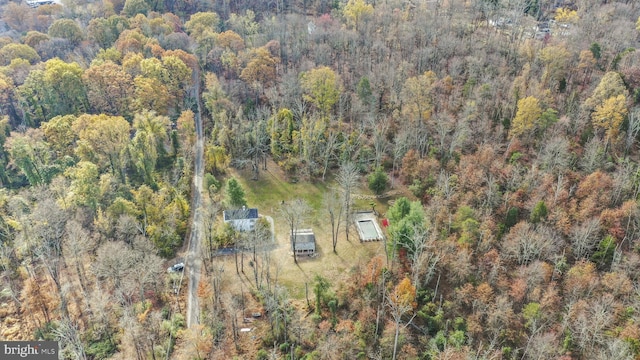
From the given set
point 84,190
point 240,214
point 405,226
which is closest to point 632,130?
point 405,226

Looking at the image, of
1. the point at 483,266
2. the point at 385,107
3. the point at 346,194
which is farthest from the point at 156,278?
the point at 385,107

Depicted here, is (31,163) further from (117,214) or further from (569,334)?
(569,334)

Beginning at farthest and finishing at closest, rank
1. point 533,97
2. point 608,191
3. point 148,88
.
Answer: point 148,88 < point 533,97 < point 608,191

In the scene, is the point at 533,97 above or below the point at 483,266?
above

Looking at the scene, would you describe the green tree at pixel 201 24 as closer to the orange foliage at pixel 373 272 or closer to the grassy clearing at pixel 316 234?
the grassy clearing at pixel 316 234

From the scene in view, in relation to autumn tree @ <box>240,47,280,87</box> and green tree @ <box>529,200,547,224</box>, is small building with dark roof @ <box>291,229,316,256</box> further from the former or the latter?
autumn tree @ <box>240,47,280,87</box>

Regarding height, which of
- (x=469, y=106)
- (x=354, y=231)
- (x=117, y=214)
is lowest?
(x=354, y=231)

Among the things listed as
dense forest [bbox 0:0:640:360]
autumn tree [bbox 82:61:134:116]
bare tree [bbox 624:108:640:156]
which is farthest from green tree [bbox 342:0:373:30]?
bare tree [bbox 624:108:640:156]

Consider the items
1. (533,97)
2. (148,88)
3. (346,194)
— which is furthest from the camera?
(148,88)
